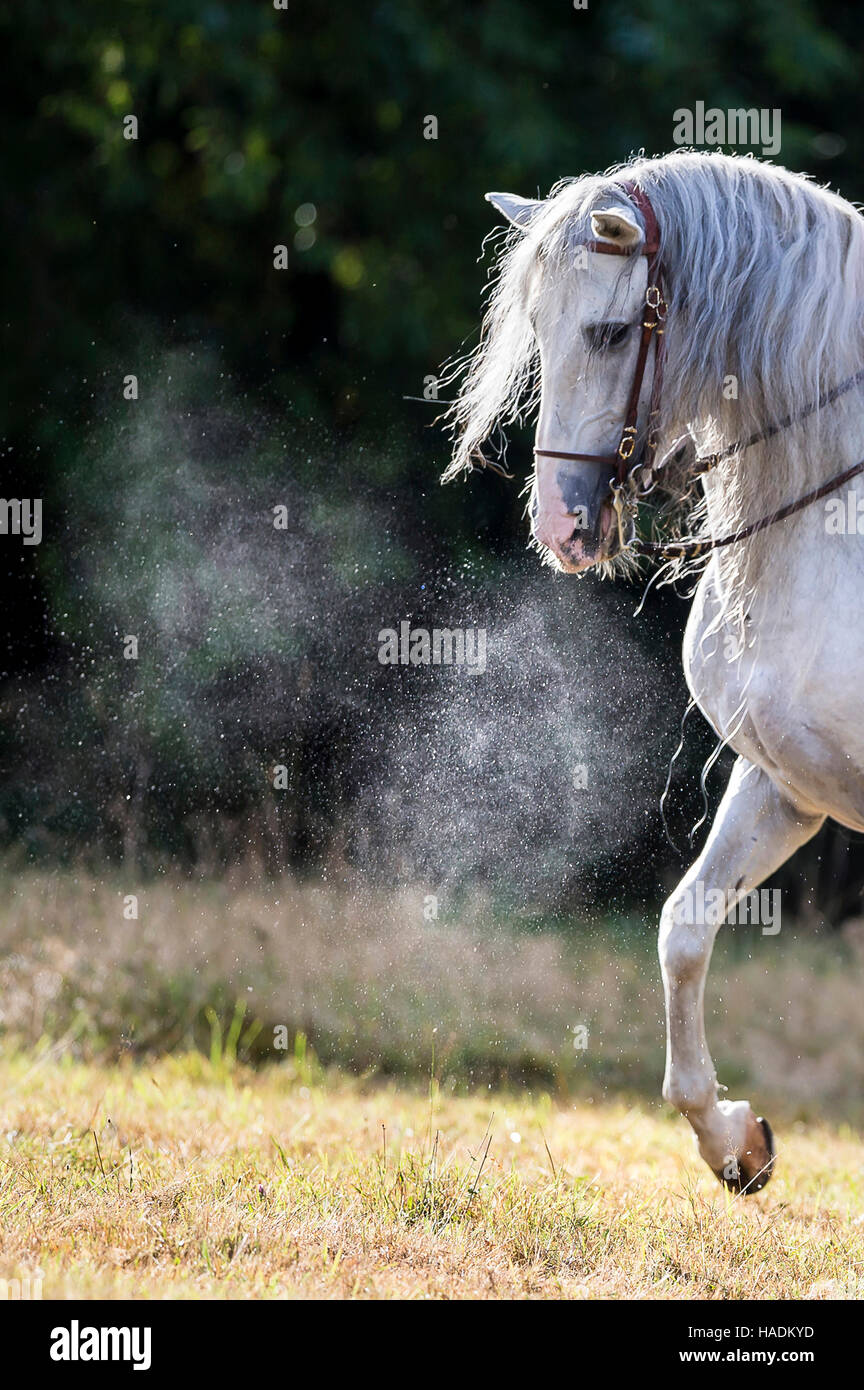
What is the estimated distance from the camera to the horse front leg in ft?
12.6

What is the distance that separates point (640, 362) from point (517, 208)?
0.79 m

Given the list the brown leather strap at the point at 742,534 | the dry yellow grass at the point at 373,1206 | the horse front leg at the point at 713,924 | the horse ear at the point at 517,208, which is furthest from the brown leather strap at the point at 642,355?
the dry yellow grass at the point at 373,1206

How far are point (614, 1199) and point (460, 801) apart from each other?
244 cm

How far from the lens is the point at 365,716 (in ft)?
22.6

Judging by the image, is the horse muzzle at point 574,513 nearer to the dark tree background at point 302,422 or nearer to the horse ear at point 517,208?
the horse ear at point 517,208

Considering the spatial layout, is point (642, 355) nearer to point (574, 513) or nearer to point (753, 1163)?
point (574, 513)

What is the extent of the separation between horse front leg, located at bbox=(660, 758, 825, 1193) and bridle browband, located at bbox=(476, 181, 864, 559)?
2.63 feet

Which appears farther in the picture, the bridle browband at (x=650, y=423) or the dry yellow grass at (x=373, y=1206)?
the bridle browband at (x=650, y=423)

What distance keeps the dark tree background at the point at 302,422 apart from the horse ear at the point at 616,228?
276 cm

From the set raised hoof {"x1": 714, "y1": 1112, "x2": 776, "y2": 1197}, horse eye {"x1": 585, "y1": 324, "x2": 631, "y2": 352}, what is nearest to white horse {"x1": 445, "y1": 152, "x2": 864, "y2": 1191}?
horse eye {"x1": 585, "y1": 324, "x2": 631, "y2": 352}

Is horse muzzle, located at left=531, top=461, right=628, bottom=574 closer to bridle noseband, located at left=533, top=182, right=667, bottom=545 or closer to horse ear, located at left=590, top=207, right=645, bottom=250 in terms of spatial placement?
bridle noseband, located at left=533, top=182, right=667, bottom=545

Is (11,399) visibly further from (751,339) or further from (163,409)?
(751,339)

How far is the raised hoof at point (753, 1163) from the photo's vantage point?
3.92 m

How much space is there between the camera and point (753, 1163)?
13.0 ft
